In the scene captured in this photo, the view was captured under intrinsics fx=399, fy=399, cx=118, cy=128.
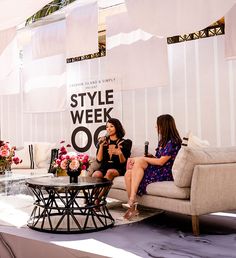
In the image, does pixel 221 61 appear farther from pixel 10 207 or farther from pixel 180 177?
pixel 10 207

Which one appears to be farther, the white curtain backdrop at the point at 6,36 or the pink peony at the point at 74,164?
the white curtain backdrop at the point at 6,36

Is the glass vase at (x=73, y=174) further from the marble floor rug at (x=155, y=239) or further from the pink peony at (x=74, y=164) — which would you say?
the marble floor rug at (x=155, y=239)

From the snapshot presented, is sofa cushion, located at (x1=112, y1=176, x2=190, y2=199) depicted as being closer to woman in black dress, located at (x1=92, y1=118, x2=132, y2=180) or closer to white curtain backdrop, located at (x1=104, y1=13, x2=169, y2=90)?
woman in black dress, located at (x1=92, y1=118, x2=132, y2=180)

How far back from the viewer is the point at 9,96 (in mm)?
9273

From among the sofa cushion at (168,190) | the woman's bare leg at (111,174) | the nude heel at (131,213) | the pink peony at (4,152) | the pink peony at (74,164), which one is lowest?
the nude heel at (131,213)

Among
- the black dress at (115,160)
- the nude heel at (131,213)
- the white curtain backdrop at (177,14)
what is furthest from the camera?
the black dress at (115,160)

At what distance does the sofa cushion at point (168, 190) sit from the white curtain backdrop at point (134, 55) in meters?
1.98

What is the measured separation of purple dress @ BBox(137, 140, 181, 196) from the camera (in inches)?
170

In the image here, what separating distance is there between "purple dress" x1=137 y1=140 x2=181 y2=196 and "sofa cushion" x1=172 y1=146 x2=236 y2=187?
49 centimetres

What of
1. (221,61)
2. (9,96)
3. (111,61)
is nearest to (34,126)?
(9,96)

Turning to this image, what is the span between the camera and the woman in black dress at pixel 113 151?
5164 mm

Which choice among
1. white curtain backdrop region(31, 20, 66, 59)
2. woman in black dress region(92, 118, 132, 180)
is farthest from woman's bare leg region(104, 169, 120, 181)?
white curtain backdrop region(31, 20, 66, 59)

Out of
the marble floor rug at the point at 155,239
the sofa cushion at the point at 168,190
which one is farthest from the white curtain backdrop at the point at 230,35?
the marble floor rug at the point at 155,239

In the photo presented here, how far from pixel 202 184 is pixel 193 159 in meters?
0.24
